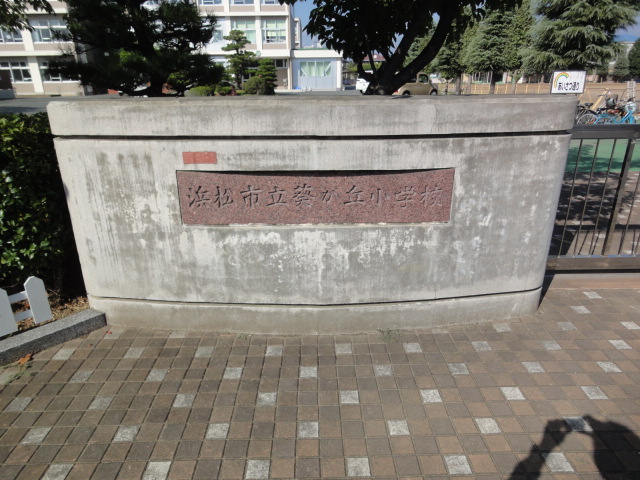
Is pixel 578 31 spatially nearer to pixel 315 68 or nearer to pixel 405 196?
pixel 405 196

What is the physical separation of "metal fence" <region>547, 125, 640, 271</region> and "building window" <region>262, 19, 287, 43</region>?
1710 inches

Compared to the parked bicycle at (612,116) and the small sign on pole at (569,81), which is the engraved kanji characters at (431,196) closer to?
the small sign on pole at (569,81)

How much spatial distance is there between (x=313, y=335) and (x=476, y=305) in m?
1.61

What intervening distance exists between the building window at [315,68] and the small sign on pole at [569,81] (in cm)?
4193

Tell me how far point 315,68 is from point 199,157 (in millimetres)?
50613

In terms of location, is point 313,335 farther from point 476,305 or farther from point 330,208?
point 476,305

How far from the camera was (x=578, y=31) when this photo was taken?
58.0 feet

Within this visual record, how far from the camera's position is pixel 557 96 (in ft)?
12.2

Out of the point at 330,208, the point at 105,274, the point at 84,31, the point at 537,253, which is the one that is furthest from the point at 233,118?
the point at 84,31

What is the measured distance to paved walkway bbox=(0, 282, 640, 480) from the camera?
8.82 feet

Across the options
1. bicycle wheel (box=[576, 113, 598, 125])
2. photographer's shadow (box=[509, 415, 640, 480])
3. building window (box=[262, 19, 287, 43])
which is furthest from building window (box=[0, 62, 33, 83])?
photographer's shadow (box=[509, 415, 640, 480])

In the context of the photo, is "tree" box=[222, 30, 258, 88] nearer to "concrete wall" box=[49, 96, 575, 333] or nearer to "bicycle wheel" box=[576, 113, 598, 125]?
"bicycle wheel" box=[576, 113, 598, 125]

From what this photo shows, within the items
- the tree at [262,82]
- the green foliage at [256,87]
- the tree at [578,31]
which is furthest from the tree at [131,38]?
the green foliage at [256,87]

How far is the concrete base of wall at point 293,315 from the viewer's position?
4.01 m
